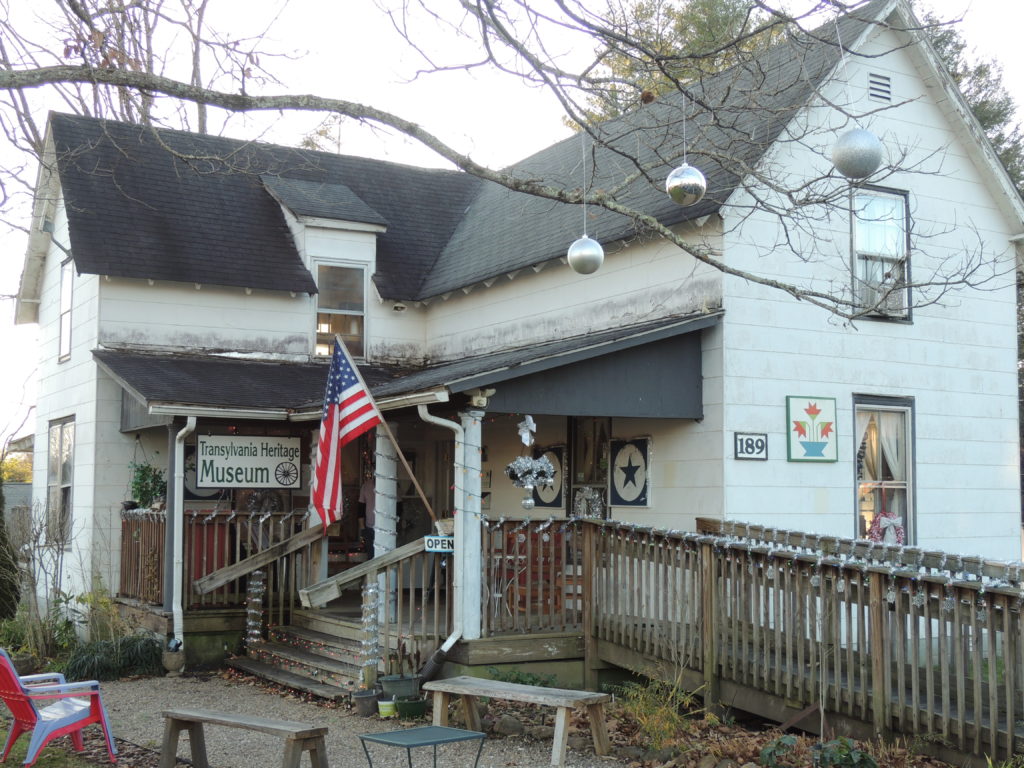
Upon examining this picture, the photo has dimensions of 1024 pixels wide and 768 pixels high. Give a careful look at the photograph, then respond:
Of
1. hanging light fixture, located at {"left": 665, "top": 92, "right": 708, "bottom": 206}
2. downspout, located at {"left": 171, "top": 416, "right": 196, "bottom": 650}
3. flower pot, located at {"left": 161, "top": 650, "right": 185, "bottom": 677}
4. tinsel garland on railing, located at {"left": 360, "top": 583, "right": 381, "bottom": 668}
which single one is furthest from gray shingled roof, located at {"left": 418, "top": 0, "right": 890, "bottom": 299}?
flower pot, located at {"left": 161, "top": 650, "right": 185, "bottom": 677}

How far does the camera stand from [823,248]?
12.6m

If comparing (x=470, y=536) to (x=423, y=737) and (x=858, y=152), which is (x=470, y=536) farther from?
(x=858, y=152)

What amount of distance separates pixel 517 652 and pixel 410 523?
6.49 m

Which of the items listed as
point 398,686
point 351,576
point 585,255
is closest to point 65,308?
point 351,576

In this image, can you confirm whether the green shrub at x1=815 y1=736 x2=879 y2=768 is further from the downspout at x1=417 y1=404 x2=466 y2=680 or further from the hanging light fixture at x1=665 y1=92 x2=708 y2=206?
the downspout at x1=417 y1=404 x2=466 y2=680

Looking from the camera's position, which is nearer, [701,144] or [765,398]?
[765,398]

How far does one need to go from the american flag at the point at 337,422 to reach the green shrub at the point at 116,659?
124 inches

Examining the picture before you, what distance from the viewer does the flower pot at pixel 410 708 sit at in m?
9.98

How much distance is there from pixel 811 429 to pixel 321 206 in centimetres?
859

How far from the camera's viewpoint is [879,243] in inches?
513

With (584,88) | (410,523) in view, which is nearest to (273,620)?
(410,523)

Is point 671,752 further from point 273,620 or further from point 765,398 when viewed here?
point 273,620

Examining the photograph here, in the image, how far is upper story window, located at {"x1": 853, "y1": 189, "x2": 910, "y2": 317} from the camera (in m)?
12.8

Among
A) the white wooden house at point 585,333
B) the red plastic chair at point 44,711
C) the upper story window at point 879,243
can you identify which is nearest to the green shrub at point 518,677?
the white wooden house at point 585,333
